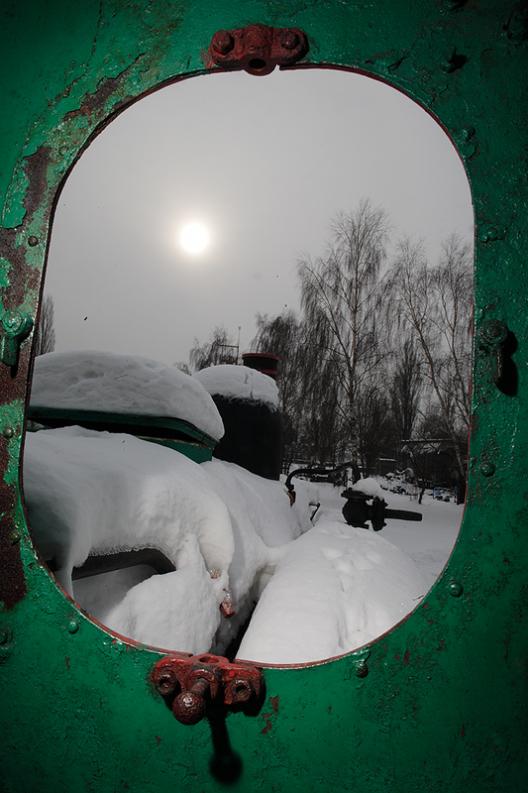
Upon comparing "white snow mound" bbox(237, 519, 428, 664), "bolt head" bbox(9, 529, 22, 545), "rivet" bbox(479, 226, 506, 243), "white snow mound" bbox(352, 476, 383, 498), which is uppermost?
"rivet" bbox(479, 226, 506, 243)

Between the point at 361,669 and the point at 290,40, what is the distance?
902 mm

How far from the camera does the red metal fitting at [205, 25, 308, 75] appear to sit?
26.9 inches

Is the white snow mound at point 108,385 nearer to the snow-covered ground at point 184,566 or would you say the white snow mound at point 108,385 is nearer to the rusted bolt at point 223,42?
the snow-covered ground at point 184,566

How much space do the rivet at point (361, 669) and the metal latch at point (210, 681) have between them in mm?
130

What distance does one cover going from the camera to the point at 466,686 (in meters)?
0.57

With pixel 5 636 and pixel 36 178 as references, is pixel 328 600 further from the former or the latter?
pixel 36 178

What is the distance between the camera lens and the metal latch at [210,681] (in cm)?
60

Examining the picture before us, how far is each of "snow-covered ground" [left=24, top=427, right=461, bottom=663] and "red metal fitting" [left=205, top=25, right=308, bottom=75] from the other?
0.79 meters

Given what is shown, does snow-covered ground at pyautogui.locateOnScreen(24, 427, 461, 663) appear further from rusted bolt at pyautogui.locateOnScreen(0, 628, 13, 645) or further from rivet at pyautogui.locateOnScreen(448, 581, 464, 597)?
rivet at pyautogui.locateOnScreen(448, 581, 464, 597)

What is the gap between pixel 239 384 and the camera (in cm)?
352

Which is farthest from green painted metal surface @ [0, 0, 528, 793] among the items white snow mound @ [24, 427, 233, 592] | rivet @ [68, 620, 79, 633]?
white snow mound @ [24, 427, 233, 592]

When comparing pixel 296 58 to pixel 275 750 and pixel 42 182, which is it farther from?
pixel 275 750

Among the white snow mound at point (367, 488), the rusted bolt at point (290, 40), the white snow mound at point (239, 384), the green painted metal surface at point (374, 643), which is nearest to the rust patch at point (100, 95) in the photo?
the green painted metal surface at point (374, 643)

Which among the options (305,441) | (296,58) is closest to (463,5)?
(296,58)
